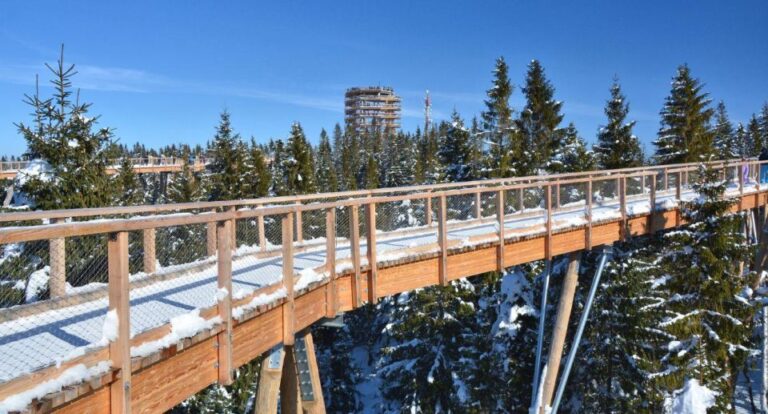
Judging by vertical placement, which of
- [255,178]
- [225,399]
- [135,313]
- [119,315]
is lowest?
[225,399]

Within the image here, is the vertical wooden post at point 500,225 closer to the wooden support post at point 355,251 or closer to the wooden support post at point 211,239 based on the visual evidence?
the wooden support post at point 355,251

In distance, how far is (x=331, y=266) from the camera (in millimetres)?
7711

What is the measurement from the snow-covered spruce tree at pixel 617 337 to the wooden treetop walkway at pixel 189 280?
25.6 feet

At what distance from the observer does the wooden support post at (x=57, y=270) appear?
5.51m

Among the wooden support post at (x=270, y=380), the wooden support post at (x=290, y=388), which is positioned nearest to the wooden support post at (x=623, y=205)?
the wooden support post at (x=290, y=388)

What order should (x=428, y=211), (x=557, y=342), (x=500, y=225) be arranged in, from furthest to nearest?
(x=557, y=342) → (x=428, y=211) → (x=500, y=225)

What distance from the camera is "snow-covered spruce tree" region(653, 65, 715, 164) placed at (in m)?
32.0

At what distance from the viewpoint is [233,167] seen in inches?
1176

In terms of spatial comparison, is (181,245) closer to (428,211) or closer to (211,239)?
(211,239)

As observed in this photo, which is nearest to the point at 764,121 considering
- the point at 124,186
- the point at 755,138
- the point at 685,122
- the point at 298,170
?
the point at 755,138

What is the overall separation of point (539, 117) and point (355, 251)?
85.8ft

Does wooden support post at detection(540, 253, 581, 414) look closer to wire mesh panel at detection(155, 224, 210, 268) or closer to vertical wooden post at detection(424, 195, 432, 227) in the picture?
vertical wooden post at detection(424, 195, 432, 227)

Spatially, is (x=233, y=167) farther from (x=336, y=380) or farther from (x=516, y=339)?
(x=516, y=339)

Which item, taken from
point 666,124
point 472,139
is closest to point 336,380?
point 472,139
